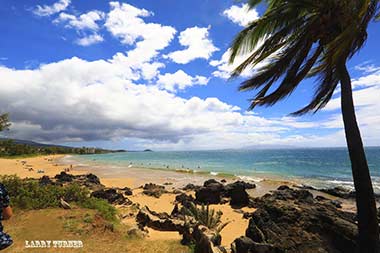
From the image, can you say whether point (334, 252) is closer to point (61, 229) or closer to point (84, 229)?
point (84, 229)

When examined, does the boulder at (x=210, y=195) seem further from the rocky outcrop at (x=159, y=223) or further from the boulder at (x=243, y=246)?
the boulder at (x=243, y=246)

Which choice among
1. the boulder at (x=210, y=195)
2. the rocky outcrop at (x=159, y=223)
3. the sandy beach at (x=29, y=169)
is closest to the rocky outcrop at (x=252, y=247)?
the rocky outcrop at (x=159, y=223)

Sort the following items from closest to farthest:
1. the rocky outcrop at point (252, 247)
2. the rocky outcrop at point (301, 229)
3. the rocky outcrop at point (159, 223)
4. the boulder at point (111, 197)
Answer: the rocky outcrop at point (252, 247), the rocky outcrop at point (301, 229), the rocky outcrop at point (159, 223), the boulder at point (111, 197)

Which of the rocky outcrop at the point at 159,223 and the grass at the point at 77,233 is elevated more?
the grass at the point at 77,233

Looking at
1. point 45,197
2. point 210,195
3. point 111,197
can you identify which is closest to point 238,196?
point 210,195

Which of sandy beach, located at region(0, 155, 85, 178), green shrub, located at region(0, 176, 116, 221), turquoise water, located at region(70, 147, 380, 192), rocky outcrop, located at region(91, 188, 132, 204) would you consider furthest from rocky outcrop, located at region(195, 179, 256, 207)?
sandy beach, located at region(0, 155, 85, 178)

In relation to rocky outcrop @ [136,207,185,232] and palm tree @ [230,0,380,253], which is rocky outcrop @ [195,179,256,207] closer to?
rocky outcrop @ [136,207,185,232]

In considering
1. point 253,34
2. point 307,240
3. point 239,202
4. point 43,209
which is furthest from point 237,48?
point 239,202

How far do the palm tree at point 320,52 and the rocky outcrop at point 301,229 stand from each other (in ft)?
5.01

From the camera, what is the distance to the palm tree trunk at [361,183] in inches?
188

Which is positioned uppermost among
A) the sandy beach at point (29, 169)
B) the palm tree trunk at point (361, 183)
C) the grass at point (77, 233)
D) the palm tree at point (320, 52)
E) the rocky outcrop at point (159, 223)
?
the palm tree at point (320, 52)

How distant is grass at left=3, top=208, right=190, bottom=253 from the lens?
6742 mm

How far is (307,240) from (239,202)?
11002 millimetres

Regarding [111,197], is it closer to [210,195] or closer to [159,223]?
[210,195]
